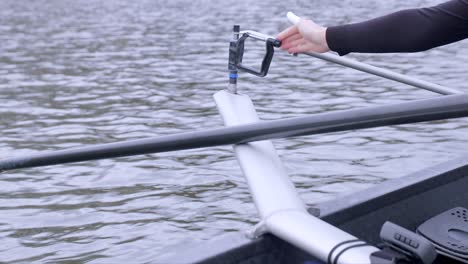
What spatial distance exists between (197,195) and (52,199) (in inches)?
43.6

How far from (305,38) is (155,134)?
17.8 feet

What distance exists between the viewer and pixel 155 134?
8.38 metres

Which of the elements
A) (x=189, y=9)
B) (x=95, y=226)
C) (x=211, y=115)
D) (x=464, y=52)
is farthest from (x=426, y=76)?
(x=189, y=9)

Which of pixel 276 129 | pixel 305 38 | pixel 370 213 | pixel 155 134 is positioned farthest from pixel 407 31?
pixel 155 134

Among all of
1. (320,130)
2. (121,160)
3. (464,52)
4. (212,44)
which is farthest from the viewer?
(212,44)

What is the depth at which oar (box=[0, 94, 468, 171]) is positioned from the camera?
2.79m

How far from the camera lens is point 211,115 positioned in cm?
913

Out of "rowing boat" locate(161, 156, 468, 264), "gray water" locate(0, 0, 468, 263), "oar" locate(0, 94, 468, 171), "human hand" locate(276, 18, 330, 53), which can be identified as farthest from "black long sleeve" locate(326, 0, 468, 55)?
"gray water" locate(0, 0, 468, 263)

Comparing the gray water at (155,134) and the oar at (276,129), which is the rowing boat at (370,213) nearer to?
the oar at (276,129)

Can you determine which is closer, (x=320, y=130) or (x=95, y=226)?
(x=320, y=130)

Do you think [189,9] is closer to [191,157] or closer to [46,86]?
[46,86]

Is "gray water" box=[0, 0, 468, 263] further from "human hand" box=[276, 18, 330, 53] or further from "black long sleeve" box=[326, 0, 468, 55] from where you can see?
"black long sleeve" box=[326, 0, 468, 55]

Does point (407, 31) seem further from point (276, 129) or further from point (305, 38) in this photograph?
point (276, 129)

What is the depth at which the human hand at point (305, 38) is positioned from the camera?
9.74 feet
